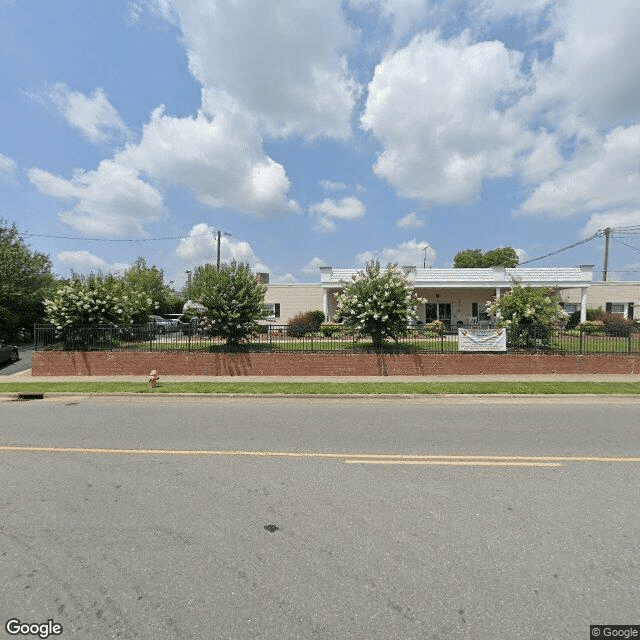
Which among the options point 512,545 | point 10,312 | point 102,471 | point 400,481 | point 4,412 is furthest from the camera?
point 10,312

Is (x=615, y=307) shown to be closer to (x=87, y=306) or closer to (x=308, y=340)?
(x=308, y=340)

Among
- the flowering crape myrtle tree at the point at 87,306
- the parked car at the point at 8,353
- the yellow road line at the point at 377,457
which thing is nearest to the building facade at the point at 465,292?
the flowering crape myrtle tree at the point at 87,306

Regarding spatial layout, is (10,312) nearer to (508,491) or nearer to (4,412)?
(4,412)

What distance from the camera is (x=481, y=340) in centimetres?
1300

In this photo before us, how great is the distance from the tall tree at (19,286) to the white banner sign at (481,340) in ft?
86.1

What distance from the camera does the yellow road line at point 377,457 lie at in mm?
4957

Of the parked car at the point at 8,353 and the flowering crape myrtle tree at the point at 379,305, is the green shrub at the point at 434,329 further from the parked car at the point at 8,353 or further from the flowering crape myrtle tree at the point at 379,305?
the parked car at the point at 8,353

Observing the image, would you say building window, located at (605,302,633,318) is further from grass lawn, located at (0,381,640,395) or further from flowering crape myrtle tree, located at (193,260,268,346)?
flowering crape myrtle tree, located at (193,260,268,346)

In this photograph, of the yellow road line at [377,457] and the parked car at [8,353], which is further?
the parked car at [8,353]

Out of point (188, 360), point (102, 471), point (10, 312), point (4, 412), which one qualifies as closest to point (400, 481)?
point (102, 471)

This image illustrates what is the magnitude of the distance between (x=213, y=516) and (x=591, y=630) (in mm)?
3068

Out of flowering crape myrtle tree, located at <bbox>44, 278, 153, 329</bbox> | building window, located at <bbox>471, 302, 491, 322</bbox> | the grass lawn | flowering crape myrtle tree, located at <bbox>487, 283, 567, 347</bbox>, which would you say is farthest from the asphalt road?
building window, located at <bbox>471, 302, 491, 322</bbox>

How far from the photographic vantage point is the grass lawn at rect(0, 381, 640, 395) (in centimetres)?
973

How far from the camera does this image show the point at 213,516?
359cm
